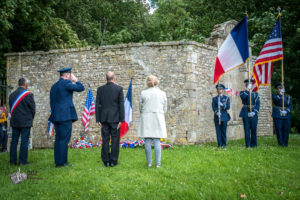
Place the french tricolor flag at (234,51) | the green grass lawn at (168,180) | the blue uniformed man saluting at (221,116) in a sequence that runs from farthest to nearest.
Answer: the blue uniformed man saluting at (221,116)
the french tricolor flag at (234,51)
the green grass lawn at (168,180)

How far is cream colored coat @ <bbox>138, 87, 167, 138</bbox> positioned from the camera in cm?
→ 581

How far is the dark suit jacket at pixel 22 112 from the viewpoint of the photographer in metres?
6.89

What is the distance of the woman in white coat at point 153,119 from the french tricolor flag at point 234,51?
9.34 ft

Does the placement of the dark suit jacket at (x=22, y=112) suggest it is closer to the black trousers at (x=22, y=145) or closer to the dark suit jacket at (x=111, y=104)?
the black trousers at (x=22, y=145)

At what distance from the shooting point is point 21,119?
690cm

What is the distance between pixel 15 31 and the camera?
1330cm

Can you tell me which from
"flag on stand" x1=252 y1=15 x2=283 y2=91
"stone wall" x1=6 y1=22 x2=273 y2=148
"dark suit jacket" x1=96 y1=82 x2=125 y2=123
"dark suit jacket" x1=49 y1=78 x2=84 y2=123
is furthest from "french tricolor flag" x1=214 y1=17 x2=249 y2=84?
"dark suit jacket" x1=49 y1=78 x2=84 y2=123

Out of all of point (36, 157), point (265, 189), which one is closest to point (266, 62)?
point (265, 189)

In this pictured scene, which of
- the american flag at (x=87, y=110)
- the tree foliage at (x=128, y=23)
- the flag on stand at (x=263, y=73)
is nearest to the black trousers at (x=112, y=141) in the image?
the flag on stand at (x=263, y=73)

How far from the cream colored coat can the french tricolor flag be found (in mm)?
2862

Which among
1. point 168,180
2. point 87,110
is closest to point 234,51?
point 168,180

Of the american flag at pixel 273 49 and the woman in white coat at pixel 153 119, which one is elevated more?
the american flag at pixel 273 49

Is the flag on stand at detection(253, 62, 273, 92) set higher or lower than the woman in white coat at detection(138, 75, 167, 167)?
higher

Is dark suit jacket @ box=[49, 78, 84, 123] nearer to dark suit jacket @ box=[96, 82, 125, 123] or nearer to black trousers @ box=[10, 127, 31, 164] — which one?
dark suit jacket @ box=[96, 82, 125, 123]
